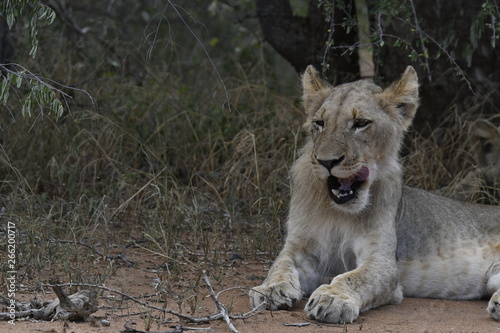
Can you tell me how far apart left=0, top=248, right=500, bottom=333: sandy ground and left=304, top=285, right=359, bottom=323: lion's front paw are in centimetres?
4

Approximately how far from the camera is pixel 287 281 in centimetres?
439

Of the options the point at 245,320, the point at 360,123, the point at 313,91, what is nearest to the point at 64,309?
the point at 245,320

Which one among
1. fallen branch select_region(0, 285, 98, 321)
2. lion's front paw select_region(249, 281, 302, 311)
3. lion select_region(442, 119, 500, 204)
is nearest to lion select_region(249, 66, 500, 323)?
lion's front paw select_region(249, 281, 302, 311)

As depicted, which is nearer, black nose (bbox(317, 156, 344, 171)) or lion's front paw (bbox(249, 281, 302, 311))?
lion's front paw (bbox(249, 281, 302, 311))

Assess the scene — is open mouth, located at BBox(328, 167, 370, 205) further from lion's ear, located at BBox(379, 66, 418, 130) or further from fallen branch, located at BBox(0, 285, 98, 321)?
fallen branch, located at BBox(0, 285, 98, 321)

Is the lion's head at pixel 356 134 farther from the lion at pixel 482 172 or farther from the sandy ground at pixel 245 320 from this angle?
the lion at pixel 482 172

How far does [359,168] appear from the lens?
14.6 feet

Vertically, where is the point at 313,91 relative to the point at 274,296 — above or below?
above

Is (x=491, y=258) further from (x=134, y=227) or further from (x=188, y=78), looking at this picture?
(x=188, y=78)

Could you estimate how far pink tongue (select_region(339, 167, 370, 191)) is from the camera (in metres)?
4.55

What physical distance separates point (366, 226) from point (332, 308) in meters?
0.82

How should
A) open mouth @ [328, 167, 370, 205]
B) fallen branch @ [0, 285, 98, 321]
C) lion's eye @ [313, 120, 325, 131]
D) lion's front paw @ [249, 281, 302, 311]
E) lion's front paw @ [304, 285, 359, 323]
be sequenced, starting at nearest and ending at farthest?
fallen branch @ [0, 285, 98, 321]
lion's front paw @ [304, 285, 359, 323]
lion's front paw @ [249, 281, 302, 311]
open mouth @ [328, 167, 370, 205]
lion's eye @ [313, 120, 325, 131]

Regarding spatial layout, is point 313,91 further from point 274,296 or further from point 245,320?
point 245,320

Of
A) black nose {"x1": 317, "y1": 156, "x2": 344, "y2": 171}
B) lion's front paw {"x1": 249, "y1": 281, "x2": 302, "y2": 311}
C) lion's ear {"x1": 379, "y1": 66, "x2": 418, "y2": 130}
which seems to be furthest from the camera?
lion's ear {"x1": 379, "y1": 66, "x2": 418, "y2": 130}
